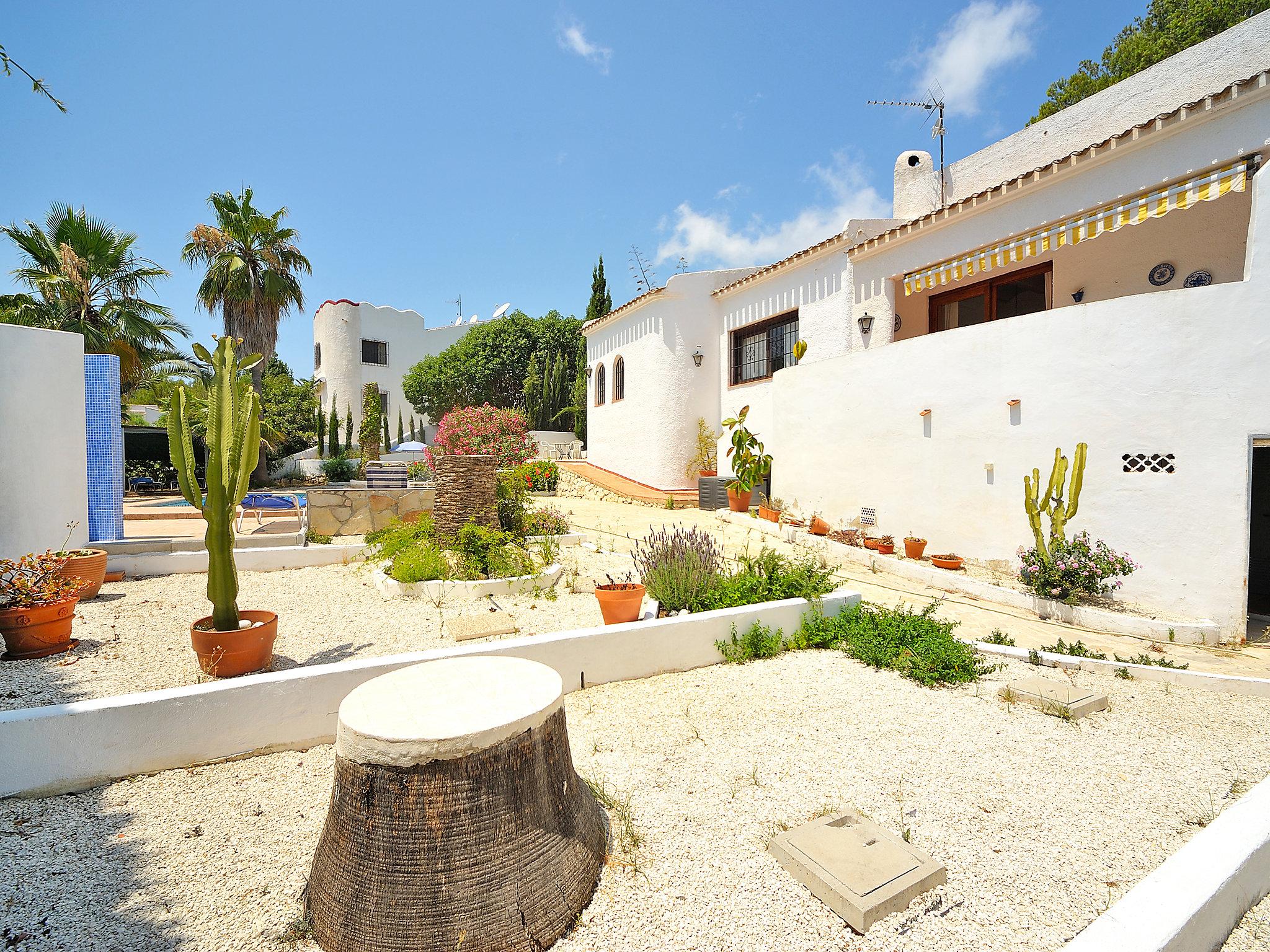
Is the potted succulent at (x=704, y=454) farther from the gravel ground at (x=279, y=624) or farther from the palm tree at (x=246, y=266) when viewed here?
the palm tree at (x=246, y=266)

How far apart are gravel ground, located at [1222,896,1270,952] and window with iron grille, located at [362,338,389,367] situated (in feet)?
124

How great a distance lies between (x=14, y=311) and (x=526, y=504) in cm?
1494

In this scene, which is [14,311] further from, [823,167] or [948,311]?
[948,311]

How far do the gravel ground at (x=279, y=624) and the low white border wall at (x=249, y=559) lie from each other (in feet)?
0.66

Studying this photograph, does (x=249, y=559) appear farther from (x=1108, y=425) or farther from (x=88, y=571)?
(x=1108, y=425)

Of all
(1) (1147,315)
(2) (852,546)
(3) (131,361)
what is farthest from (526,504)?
(3) (131,361)

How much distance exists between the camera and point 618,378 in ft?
66.2

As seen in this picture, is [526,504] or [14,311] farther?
[14,311]

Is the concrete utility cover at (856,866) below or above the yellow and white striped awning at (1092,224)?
below

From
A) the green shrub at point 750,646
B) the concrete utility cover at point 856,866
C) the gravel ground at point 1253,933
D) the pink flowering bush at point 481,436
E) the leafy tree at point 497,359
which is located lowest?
the gravel ground at point 1253,933

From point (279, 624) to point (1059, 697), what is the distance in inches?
280

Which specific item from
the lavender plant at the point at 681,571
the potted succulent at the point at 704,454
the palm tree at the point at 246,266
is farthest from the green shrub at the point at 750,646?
the palm tree at the point at 246,266

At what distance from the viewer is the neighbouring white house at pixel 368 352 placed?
33.4 metres

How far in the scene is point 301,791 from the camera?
328 cm
